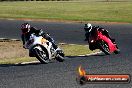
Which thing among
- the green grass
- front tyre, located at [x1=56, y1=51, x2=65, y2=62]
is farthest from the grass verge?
the green grass

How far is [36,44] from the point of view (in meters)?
16.7

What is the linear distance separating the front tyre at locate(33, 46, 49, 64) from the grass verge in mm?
1964

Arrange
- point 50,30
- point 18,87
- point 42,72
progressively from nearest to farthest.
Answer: point 18,87, point 42,72, point 50,30

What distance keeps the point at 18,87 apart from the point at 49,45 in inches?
200

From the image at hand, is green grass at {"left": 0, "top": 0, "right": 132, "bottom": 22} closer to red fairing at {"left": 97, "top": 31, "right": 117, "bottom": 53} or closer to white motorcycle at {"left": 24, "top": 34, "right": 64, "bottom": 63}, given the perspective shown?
red fairing at {"left": 97, "top": 31, "right": 117, "bottom": 53}

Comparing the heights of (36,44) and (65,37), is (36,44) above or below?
above

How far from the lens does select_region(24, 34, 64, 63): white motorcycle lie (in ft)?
54.6

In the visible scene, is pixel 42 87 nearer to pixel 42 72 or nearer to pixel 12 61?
pixel 42 72

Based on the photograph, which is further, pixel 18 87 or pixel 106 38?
pixel 106 38

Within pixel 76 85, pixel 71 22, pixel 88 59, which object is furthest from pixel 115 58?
pixel 71 22

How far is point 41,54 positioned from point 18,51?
256 inches

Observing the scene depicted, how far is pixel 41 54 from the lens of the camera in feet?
55.0

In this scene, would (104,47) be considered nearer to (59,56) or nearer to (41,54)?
(59,56)

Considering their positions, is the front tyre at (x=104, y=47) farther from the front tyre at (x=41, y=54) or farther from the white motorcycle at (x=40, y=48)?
the front tyre at (x=41, y=54)
